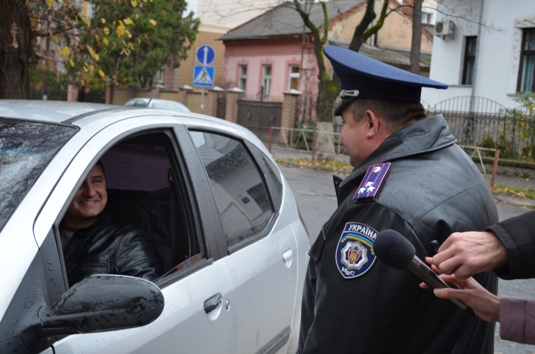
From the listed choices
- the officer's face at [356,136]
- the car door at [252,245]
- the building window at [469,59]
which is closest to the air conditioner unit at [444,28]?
the building window at [469,59]

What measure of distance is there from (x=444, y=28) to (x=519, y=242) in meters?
23.8

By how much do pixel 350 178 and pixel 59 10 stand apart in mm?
7259

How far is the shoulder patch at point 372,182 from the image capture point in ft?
6.44

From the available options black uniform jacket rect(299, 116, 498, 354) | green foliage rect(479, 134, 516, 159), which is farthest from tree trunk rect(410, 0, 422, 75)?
black uniform jacket rect(299, 116, 498, 354)

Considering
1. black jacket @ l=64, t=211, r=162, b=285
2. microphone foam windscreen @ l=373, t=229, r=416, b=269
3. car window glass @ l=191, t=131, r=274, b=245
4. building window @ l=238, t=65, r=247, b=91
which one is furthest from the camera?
building window @ l=238, t=65, r=247, b=91

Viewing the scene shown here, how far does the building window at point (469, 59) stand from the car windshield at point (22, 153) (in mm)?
23238

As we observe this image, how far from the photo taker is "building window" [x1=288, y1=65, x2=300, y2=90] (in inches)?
1469

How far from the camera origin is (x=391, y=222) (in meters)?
1.91

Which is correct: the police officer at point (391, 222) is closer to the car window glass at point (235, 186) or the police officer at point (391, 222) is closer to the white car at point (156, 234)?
the white car at point (156, 234)

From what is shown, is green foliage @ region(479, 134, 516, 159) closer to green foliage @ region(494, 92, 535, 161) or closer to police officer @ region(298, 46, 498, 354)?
green foliage @ region(494, 92, 535, 161)

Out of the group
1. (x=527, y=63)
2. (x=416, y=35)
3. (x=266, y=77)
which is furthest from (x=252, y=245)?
(x=266, y=77)

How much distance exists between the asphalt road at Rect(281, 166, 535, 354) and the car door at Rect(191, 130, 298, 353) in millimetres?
2669

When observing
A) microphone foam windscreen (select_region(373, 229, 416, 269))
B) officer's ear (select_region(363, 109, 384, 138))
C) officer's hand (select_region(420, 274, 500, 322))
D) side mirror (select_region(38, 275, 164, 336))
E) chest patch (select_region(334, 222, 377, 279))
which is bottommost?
side mirror (select_region(38, 275, 164, 336))

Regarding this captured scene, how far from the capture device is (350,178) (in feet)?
6.99
